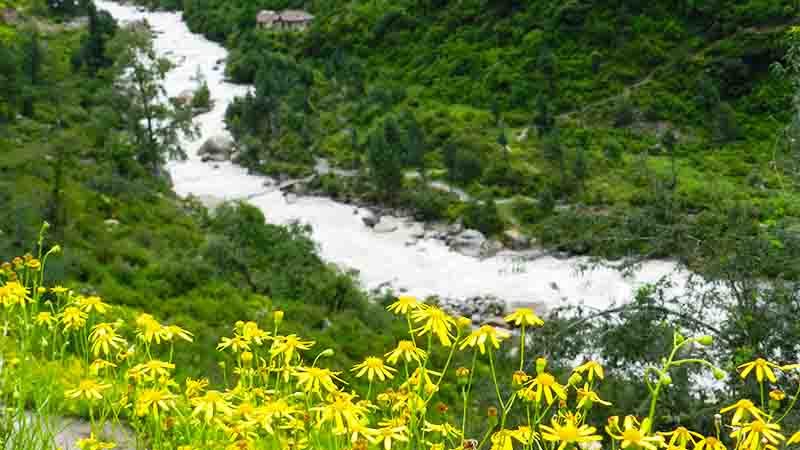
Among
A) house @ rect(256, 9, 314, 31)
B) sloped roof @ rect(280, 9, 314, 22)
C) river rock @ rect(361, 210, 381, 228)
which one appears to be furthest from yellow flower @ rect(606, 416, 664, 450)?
sloped roof @ rect(280, 9, 314, 22)

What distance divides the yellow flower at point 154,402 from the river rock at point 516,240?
24364mm

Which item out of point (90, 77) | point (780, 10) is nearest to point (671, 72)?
point (780, 10)

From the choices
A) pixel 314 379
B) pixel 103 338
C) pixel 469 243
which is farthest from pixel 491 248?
pixel 314 379

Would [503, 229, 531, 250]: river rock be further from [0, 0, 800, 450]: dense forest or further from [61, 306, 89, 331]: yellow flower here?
[61, 306, 89, 331]: yellow flower

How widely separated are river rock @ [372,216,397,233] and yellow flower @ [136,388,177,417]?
2529 centimetres

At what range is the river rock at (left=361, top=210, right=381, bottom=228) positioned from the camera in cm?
2802

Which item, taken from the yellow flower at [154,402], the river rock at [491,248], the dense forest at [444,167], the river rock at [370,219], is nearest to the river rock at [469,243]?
the river rock at [491,248]

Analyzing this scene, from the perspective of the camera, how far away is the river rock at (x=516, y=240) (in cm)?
2608

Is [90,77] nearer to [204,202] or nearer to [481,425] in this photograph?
[204,202]

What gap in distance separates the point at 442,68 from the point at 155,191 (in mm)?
26251

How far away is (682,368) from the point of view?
7.58 m

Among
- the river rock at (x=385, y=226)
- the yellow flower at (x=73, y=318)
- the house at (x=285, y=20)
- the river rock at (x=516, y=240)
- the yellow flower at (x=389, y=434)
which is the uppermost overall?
the yellow flower at (x=389, y=434)

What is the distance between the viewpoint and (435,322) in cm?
213

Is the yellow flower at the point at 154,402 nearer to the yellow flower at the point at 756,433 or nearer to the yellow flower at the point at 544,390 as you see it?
the yellow flower at the point at 544,390
